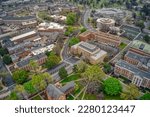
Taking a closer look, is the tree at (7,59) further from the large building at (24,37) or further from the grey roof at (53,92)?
the grey roof at (53,92)

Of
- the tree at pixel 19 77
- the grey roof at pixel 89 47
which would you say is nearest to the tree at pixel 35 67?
the tree at pixel 19 77

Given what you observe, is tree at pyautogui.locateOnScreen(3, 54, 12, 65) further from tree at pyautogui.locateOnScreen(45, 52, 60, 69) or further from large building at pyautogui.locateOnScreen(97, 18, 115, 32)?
large building at pyautogui.locateOnScreen(97, 18, 115, 32)

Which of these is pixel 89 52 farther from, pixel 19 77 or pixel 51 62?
pixel 19 77

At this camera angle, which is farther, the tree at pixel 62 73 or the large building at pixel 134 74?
the tree at pixel 62 73

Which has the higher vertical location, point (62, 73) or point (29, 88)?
point (29, 88)

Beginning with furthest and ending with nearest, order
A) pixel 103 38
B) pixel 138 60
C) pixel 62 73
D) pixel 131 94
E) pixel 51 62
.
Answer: pixel 103 38
pixel 138 60
pixel 51 62
pixel 62 73
pixel 131 94

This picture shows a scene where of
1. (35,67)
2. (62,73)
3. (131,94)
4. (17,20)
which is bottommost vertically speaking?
(62,73)

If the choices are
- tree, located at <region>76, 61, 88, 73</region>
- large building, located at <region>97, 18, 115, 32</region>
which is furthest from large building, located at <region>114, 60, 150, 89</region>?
large building, located at <region>97, 18, 115, 32</region>

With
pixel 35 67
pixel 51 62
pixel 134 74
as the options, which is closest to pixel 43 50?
pixel 51 62

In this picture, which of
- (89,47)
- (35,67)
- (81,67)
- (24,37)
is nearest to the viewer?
(81,67)
